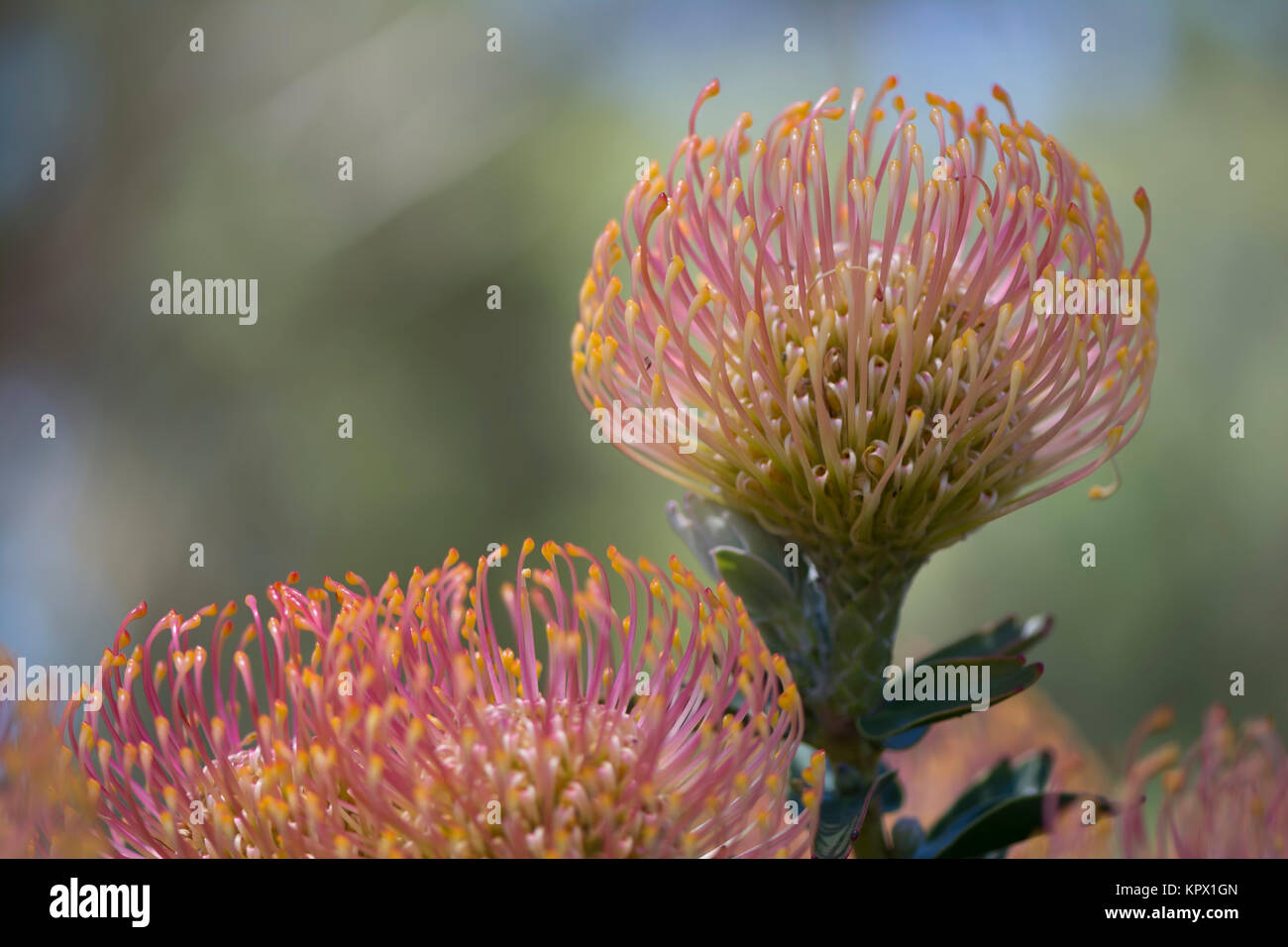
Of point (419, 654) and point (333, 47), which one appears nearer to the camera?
point (419, 654)

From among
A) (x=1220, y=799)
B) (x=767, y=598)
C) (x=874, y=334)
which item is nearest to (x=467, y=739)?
(x=767, y=598)

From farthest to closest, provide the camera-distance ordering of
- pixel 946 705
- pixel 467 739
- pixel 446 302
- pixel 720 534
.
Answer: pixel 446 302
pixel 720 534
pixel 946 705
pixel 467 739

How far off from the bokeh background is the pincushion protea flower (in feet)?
10.2

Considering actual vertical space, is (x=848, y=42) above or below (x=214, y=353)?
above

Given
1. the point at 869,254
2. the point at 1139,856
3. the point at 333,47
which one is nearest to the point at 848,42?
the point at 333,47

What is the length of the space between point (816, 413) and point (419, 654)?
1.18 feet

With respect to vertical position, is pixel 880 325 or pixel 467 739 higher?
pixel 880 325

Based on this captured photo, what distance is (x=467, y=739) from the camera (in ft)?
2.26

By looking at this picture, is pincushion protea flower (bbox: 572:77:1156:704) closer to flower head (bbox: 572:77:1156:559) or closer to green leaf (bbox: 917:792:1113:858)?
flower head (bbox: 572:77:1156:559)

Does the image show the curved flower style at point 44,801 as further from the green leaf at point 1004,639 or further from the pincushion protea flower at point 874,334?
the green leaf at point 1004,639

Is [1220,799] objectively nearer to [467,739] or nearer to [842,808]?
[842,808]

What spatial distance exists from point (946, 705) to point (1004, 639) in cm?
13

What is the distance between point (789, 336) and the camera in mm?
853

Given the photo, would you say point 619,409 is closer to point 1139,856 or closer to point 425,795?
point 425,795
